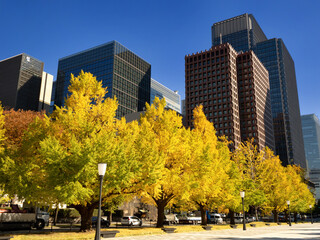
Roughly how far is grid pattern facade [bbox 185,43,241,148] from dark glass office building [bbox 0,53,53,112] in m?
80.6

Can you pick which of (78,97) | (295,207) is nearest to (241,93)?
(295,207)

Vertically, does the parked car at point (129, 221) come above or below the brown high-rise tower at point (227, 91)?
below

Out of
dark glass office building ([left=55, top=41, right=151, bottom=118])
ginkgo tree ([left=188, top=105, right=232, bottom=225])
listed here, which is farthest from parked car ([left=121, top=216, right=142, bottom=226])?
dark glass office building ([left=55, top=41, right=151, bottom=118])

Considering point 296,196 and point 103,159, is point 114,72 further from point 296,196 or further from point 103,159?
point 103,159

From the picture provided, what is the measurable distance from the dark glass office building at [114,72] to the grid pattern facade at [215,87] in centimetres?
3496

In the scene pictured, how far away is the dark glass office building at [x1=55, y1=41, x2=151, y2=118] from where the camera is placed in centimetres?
15271

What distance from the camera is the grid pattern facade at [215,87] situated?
13425 cm

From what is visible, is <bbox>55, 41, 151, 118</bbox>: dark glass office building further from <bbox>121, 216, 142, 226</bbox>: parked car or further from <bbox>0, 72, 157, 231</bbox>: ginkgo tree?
<bbox>0, 72, 157, 231</bbox>: ginkgo tree

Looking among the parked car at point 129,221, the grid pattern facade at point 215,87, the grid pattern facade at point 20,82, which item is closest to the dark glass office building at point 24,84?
the grid pattern facade at point 20,82

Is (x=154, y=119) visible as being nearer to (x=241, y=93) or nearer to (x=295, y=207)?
(x=295, y=207)

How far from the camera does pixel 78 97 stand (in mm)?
22641

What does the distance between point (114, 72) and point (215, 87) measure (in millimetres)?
53470

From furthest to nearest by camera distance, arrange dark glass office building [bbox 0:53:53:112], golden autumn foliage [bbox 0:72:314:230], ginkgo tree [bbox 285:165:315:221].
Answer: dark glass office building [bbox 0:53:53:112], ginkgo tree [bbox 285:165:315:221], golden autumn foliage [bbox 0:72:314:230]

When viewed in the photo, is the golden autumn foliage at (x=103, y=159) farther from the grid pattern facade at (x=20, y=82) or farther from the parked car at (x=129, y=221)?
the grid pattern facade at (x=20, y=82)
